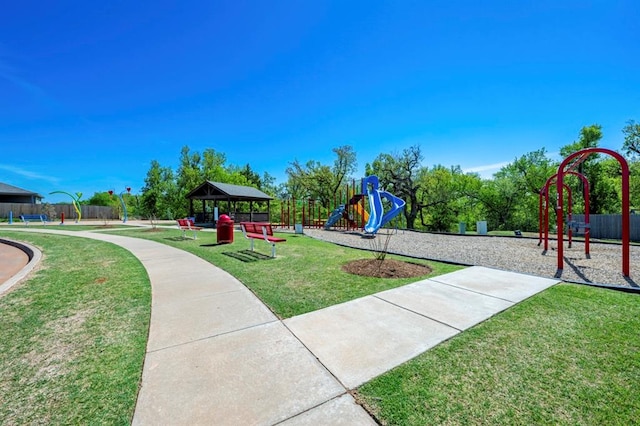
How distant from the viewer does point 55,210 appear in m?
33.7

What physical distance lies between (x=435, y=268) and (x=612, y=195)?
31217mm

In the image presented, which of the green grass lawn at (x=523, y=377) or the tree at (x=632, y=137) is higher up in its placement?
the tree at (x=632, y=137)

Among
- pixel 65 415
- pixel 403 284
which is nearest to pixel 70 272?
pixel 65 415

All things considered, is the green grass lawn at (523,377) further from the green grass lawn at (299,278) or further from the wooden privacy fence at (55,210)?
the wooden privacy fence at (55,210)

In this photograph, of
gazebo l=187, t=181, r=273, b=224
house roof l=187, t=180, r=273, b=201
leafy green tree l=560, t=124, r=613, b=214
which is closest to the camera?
house roof l=187, t=180, r=273, b=201

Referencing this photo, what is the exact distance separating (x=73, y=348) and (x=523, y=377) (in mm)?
4264

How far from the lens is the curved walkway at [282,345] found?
6.47ft

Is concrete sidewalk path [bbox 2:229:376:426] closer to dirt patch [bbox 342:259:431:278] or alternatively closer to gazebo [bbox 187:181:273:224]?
dirt patch [bbox 342:259:431:278]

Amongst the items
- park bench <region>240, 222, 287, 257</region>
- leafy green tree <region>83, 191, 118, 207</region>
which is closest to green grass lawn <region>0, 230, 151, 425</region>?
park bench <region>240, 222, 287, 257</region>

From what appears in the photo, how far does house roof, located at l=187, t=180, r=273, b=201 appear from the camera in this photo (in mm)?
22859

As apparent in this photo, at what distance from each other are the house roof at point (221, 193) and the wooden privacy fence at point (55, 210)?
1825 centimetres

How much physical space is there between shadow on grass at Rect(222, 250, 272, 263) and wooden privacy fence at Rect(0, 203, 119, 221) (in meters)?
33.0

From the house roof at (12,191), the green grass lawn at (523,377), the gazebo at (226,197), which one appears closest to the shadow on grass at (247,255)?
the green grass lawn at (523,377)

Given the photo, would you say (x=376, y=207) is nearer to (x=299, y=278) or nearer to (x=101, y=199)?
(x=299, y=278)
